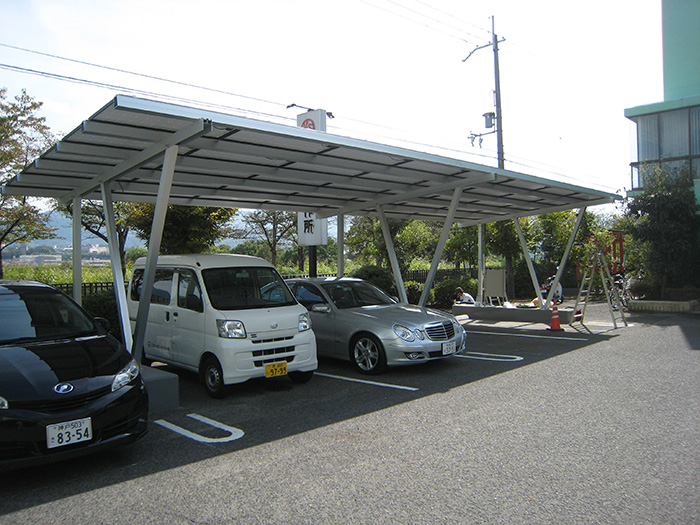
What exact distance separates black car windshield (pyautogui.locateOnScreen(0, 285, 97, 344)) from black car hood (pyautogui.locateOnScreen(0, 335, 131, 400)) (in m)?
0.23

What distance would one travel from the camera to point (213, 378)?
684cm

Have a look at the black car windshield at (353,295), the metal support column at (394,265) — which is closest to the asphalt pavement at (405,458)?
the black car windshield at (353,295)

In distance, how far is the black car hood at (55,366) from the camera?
422 centimetres

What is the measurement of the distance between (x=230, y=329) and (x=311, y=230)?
281 inches

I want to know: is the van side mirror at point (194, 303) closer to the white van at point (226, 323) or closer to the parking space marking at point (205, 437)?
the white van at point (226, 323)

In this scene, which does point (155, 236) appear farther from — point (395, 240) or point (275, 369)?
Answer: point (395, 240)

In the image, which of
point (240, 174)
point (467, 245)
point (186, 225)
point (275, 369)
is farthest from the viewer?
point (467, 245)

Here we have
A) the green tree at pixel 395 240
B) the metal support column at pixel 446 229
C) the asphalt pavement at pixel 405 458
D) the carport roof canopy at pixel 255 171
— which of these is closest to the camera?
the asphalt pavement at pixel 405 458

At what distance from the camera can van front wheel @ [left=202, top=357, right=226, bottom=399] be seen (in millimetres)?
6656

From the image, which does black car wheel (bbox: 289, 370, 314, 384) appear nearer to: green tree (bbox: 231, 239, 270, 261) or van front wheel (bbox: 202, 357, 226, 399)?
van front wheel (bbox: 202, 357, 226, 399)

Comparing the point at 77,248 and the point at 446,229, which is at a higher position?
the point at 446,229

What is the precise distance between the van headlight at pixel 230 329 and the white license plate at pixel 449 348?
10.2ft

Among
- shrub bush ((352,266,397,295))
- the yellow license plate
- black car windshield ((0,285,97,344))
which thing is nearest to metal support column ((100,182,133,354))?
black car windshield ((0,285,97,344))

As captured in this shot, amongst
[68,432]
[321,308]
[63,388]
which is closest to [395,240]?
[321,308]
